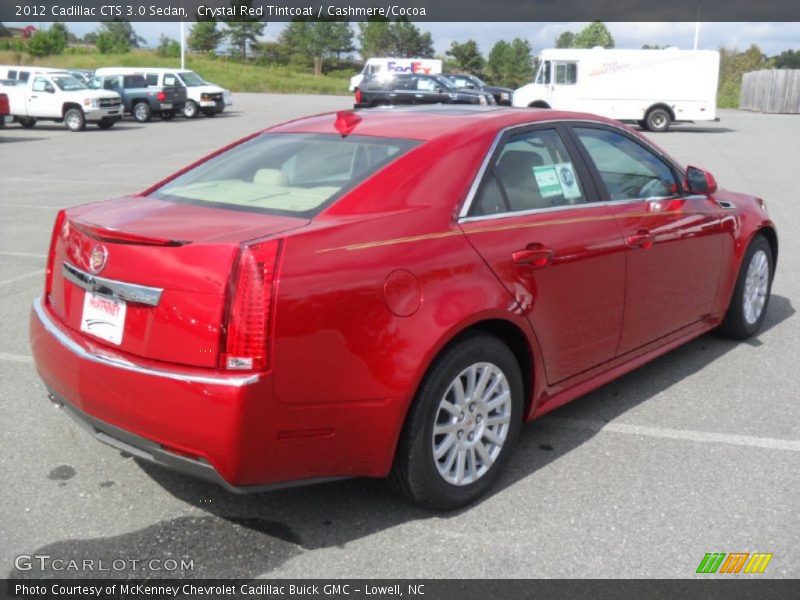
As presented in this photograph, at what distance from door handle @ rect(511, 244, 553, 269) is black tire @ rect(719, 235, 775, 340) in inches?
93.3

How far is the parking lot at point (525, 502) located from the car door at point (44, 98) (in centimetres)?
2387

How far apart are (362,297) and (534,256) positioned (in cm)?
102

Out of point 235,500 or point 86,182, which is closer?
point 235,500

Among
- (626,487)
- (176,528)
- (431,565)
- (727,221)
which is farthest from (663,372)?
(176,528)

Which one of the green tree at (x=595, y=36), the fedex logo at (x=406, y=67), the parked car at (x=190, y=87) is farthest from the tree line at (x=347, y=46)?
the parked car at (x=190, y=87)

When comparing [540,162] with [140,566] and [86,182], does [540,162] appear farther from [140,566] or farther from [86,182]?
[86,182]

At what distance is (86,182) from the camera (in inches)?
584

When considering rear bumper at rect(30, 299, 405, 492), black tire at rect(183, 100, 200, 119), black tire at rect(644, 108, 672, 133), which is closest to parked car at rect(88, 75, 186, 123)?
black tire at rect(183, 100, 200, 119)

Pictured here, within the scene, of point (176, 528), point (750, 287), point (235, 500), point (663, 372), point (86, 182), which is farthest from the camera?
point (86, 182)

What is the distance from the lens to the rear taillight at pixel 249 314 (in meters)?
2.95

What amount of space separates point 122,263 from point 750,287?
4319 millimetres

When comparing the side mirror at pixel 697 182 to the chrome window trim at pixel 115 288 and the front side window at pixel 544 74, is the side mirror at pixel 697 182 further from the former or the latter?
the front side window at pixel 544 74

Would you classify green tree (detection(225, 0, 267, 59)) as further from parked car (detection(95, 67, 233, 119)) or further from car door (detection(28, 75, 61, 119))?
car door (detection(28, 75, 61, 119))

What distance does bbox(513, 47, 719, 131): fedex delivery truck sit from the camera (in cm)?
2923
